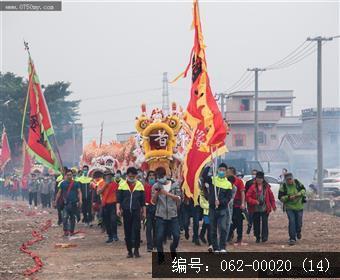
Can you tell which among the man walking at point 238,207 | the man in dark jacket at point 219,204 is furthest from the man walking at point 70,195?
the man in dark jacket at point 219,204

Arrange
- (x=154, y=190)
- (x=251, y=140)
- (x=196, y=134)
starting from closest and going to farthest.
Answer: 1. (x=154, y=190)
2. (x=196, y=134)
3. (x=251, y=140)

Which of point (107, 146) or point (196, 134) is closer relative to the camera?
point (196, 134)

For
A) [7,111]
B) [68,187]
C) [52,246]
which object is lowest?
[52,246]

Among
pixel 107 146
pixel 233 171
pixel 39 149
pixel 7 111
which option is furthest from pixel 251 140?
pixel 233 171

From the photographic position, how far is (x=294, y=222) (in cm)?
1784

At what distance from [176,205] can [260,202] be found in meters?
3.92

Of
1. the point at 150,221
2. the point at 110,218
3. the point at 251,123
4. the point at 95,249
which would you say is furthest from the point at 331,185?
the point at 251,123

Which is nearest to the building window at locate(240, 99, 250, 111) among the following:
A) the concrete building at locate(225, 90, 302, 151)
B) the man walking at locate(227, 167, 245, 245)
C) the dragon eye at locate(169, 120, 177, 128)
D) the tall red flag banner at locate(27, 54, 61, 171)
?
the concrete building at locate(225, 90, 302, 151)

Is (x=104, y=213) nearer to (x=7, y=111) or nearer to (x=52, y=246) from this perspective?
(x=52, y=246)

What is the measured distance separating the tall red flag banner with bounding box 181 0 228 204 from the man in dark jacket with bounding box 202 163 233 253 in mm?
414

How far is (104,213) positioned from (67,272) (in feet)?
18.6

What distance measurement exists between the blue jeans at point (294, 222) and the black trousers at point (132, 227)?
3.94m

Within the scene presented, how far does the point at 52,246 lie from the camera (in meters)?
18.4

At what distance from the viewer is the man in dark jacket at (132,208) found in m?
15.4
